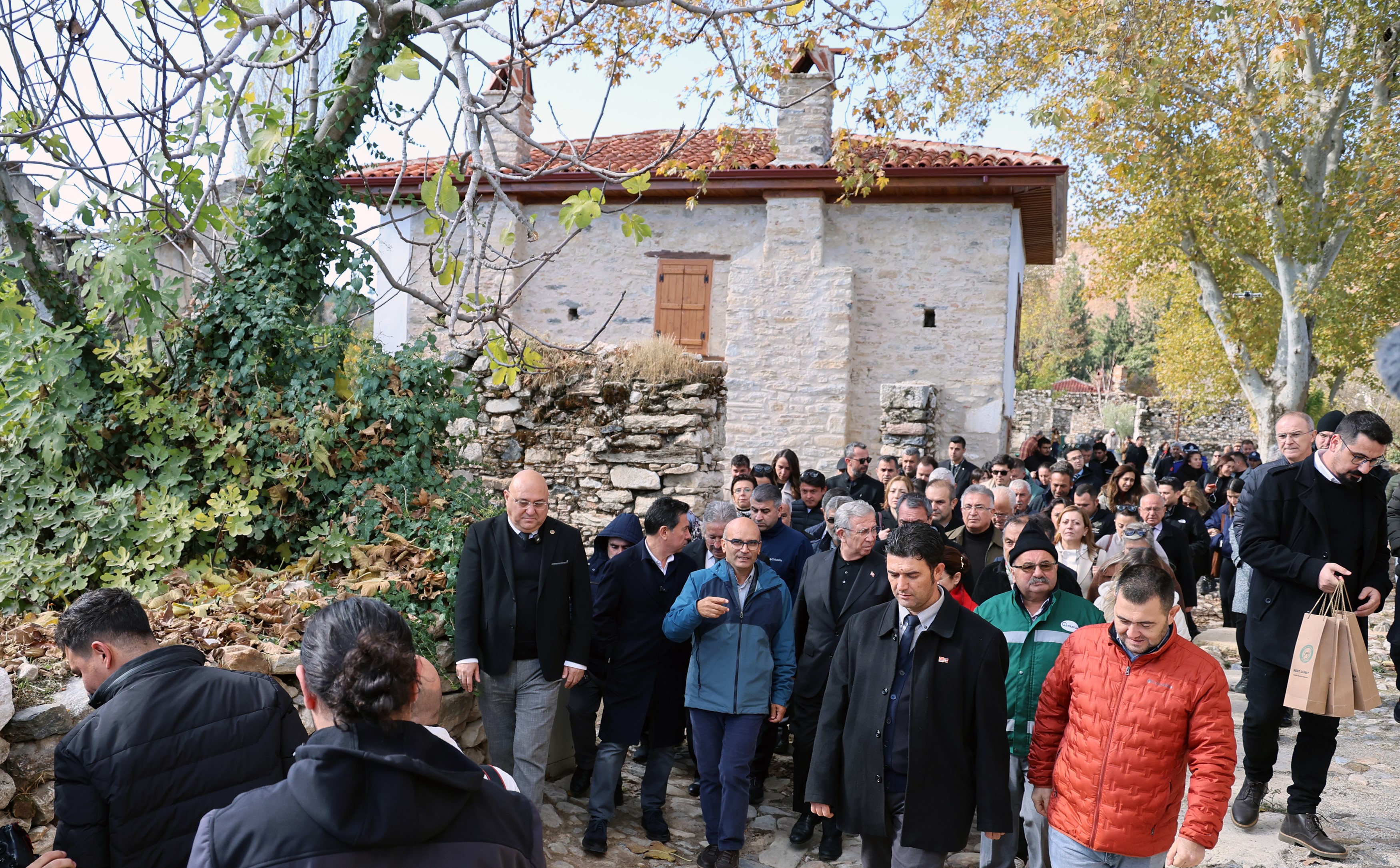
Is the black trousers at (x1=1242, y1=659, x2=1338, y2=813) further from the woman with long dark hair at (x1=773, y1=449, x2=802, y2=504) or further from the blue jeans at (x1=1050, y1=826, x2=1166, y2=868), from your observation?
the woman with long dark hair at (x1=773, y1=449, x2=802, y2=504)

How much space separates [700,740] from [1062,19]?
8970 mm

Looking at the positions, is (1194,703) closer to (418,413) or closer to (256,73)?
(418,413)

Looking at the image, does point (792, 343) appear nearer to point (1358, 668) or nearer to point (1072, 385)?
point (1358, 668)

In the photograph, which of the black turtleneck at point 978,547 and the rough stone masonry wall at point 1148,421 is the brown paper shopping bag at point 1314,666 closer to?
the black turtleneck at point 978,547

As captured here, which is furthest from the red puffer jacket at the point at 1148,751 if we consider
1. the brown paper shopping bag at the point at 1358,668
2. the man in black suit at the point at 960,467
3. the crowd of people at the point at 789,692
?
the man in black suit at the point at 960,467

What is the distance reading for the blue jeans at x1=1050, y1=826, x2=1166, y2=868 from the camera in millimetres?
3400

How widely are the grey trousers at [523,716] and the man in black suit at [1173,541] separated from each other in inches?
170

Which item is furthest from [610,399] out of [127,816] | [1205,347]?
[1205,347]

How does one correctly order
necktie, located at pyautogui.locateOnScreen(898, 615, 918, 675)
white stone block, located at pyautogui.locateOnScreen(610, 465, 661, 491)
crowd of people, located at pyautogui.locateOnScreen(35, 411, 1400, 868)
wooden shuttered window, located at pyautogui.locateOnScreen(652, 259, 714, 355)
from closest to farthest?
crowd of people, located at pyautogui.locateOnScreen(35, 411, 1400, 868) → necktie, located at pyautogui.locateOnScreen(898, 615, 918, 675) → white stone block, located at pyautogui.locateOnScreen(610, 465, 661, 491) → wooden shuttered window, located at pyautogui.locateOnScreen(652, 259, 714, 355)

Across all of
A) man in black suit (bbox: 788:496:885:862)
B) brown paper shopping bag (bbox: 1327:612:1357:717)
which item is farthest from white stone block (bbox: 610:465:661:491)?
brown paper shopping bag (bbox: 1327:612:1357:717)

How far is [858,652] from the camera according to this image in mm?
Answer: 4016

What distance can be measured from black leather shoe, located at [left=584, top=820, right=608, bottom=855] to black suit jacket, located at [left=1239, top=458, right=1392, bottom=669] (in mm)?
3447

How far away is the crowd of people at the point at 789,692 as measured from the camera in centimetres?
179

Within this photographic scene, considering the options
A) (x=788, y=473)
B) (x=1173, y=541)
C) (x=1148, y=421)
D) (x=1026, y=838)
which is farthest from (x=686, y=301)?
(x=1148, y=421)
